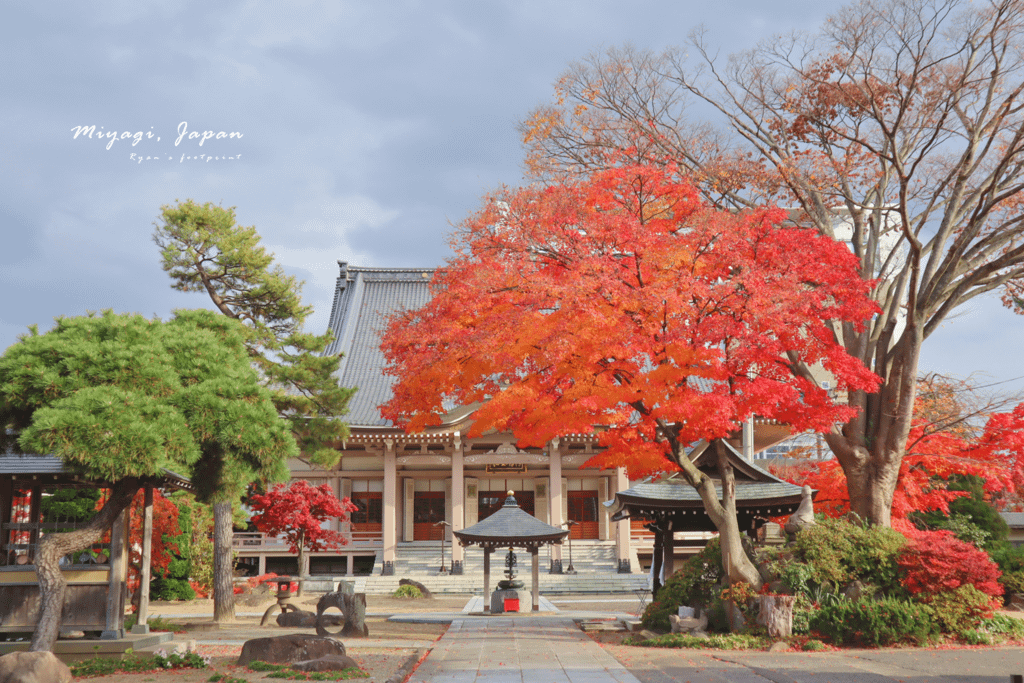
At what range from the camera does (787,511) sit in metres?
16.8

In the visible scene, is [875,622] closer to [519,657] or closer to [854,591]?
[854,591]

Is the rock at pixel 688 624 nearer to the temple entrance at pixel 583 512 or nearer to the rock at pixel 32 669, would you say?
the rock at pixel 32 669

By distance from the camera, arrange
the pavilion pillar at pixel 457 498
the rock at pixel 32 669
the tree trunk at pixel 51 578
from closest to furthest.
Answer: the rock at pixel 32 669 < the tree trunk at pixel 51 578 < the pavilion pillar at pixel 457 498

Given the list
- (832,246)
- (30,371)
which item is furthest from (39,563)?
(832,246)

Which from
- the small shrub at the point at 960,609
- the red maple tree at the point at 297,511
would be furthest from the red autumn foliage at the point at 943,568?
the red maple tree at the point at 297,511

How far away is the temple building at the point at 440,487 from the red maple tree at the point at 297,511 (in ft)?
12.0

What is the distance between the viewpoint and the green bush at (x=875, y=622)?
40.9 feet

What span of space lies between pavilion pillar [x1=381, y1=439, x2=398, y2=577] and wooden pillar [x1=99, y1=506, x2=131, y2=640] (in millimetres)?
16509

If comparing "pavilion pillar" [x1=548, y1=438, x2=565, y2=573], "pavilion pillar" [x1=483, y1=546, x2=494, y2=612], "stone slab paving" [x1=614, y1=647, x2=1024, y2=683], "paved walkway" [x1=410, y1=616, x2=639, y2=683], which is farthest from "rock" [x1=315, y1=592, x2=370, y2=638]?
"pavilion pillar" [x1=548, y1=438, x2=565, y2=573]

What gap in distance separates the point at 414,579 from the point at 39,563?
1812cm

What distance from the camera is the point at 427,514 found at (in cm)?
3228

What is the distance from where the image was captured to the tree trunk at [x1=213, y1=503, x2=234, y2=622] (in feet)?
60.6

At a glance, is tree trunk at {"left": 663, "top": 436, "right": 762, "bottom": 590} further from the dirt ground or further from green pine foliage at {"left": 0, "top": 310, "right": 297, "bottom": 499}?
green pine foliage at {"left": 0, "top": 310, "right": 297, "bottom": 499}

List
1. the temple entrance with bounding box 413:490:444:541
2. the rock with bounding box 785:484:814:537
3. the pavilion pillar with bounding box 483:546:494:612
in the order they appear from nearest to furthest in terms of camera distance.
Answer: the rock with bounding box 785:484:814:537
the pavilion pillar with bounding box 483:546:494:612
the temple entrance with bounding box 413:490:444:541
